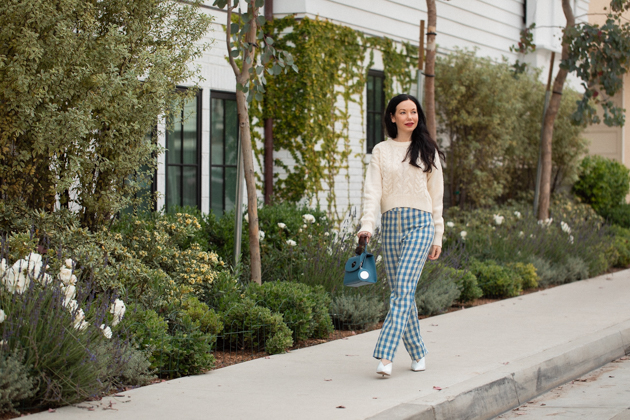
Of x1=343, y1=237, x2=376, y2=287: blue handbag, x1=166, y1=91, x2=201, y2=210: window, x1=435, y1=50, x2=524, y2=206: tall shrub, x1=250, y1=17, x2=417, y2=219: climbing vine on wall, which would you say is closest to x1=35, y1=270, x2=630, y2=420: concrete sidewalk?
x1=343, y1=237, x2=376, y2=287: blue handbag

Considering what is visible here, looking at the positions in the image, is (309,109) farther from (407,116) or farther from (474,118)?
(407,116)

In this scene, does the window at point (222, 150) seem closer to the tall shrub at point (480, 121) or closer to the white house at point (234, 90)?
the white house at point (234, 90)

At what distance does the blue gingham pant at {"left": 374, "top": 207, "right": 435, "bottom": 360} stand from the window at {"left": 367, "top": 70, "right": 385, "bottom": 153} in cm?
674

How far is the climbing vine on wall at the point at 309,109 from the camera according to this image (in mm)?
10406

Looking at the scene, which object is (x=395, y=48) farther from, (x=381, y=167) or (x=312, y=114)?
(x=381, y=167)

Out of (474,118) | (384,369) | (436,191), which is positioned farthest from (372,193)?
(474,118)

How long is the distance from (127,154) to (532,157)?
34.1 ft

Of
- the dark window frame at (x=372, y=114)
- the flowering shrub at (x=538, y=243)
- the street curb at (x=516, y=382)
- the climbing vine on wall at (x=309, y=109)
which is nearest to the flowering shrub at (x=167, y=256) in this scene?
the street curb at (x=516, y=382)

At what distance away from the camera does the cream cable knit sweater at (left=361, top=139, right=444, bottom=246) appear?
17.3ft

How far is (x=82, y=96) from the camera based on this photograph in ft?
19.5

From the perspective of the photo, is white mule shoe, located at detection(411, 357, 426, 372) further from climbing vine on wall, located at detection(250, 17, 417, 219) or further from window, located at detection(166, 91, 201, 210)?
climbing vine on wall, located at detection(250, 17, 417, 219)

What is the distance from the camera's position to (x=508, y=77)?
527 inches

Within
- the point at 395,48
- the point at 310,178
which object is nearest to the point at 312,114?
the point at 310,178

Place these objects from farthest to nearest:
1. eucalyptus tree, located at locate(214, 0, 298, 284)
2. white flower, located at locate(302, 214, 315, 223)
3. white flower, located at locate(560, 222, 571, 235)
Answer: white flower, located at locate(560, 222, 571, 235) → white flower, located at locate(302, 214, 315, 223) → eucalyptus tree, located at locate(214, 0, 298, 284)
